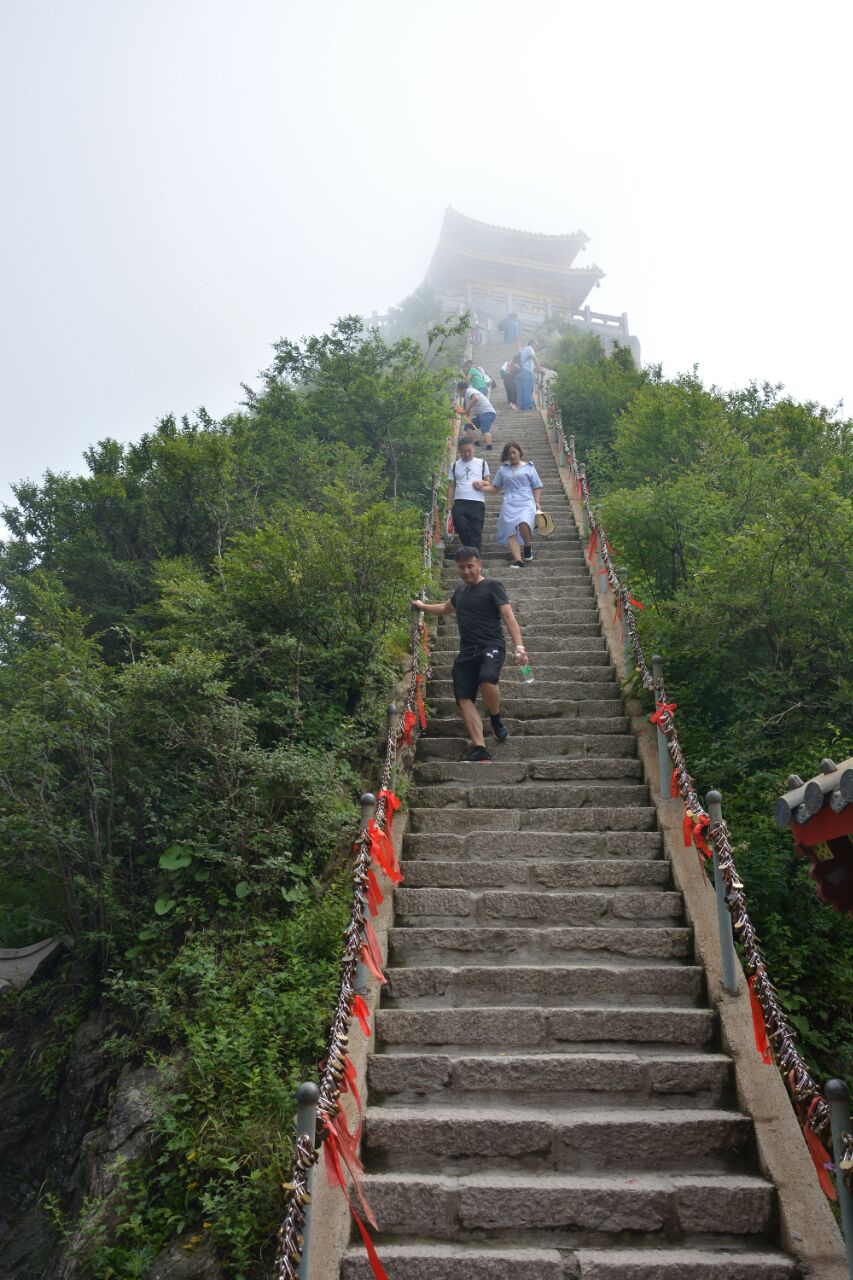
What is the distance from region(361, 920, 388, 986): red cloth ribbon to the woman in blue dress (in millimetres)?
6549

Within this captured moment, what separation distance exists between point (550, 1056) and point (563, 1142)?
44cm

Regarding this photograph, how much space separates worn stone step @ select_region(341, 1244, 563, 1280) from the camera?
11.1 feet

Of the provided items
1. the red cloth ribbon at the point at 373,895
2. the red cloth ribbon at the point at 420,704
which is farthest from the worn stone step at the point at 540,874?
the red cloth ribbon at the point at 420,704

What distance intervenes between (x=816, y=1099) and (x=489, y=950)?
2426 mm

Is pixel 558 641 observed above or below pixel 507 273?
below

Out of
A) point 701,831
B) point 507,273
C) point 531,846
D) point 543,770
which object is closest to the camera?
point 701,831

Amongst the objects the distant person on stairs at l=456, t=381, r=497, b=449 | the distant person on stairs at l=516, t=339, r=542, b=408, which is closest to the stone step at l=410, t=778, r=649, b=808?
the distant person on stairs at l=456, t=381, r=497, b=449

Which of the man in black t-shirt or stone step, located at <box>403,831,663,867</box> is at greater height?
the man in black t-shirt

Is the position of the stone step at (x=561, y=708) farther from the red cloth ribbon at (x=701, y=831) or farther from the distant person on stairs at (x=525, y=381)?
the distant person on stairs at (x=525, y=381)

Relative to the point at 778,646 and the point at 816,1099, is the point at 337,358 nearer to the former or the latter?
the point at 778,646

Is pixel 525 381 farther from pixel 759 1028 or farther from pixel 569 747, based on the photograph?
pixel 759 1028

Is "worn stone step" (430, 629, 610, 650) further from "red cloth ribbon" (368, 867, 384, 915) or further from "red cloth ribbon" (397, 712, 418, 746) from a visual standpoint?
"red cloth ribbon" (368, 867, 384, 915)

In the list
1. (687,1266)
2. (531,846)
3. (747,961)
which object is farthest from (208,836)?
(687,1266)

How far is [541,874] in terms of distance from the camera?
5.52 m
